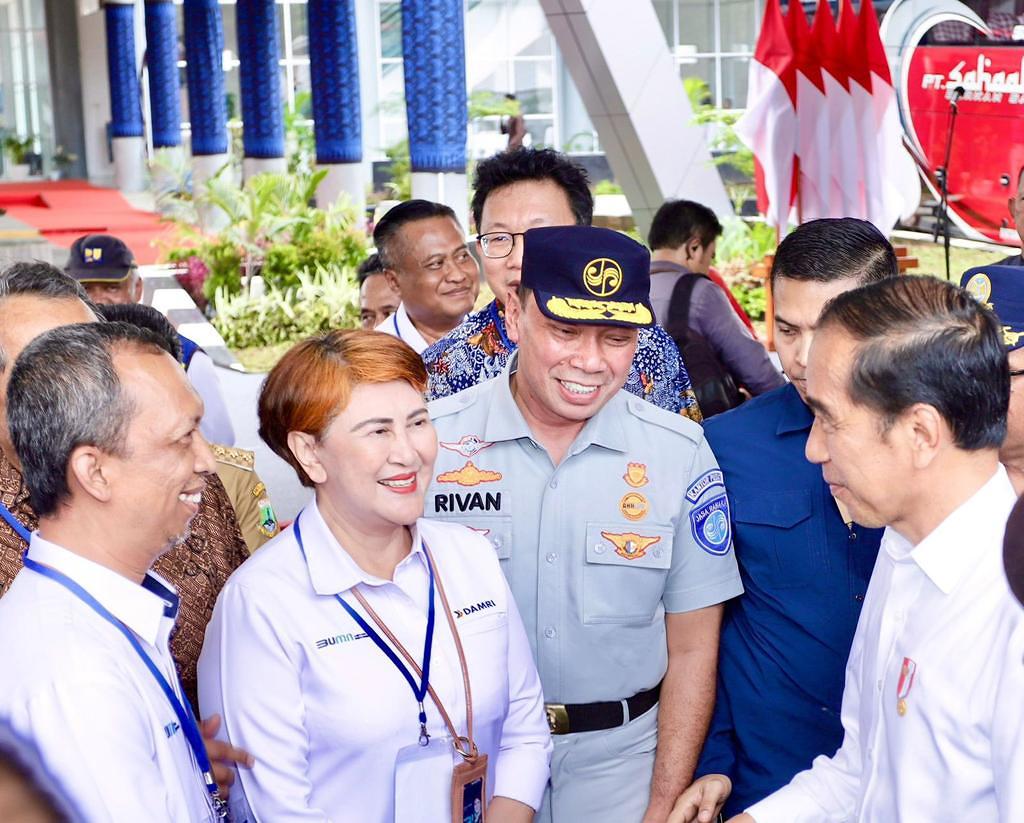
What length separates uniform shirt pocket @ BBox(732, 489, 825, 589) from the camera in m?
2.25

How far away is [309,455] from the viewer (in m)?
2.03

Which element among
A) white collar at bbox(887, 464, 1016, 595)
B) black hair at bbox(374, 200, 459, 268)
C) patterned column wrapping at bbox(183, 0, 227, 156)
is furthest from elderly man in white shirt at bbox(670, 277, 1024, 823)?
patterned column wrapping at bbox(183, 0, 227, 156)

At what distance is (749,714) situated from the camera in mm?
2277

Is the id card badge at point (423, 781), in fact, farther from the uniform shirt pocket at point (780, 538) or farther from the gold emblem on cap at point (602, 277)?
the gold emblem on cap at point (602, 277)

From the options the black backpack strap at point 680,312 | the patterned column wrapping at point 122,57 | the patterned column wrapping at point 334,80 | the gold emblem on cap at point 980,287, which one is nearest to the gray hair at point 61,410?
the gold emblem on cap at point 980,287

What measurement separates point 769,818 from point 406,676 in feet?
1.96

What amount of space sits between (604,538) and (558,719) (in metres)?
0.34

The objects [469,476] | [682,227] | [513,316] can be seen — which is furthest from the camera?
[682,227]

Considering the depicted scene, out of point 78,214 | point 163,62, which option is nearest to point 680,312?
point 78,214

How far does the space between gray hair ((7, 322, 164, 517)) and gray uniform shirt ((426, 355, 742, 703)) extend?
801 mm

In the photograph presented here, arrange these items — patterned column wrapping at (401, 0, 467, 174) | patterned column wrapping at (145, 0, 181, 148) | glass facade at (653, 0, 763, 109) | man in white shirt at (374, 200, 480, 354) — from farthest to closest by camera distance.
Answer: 1. glass facade at (653, 0, 763, 109)
2. patterned column wrapping at (145, 0, 181, 148)
3. patterned column wrapping at (401, 0, 467, 174)
4. man in white shirt at (374, 200, 480, 354)

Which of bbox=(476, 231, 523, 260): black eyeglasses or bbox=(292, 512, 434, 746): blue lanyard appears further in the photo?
bbox=(476, 231, 523, 260): black eyeglasses

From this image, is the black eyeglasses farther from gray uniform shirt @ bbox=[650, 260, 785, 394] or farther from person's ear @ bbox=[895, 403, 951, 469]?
gray uniform shirt @ bbox=[650, 260, 785, 394]

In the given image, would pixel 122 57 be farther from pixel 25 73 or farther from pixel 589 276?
pixel 589 276
